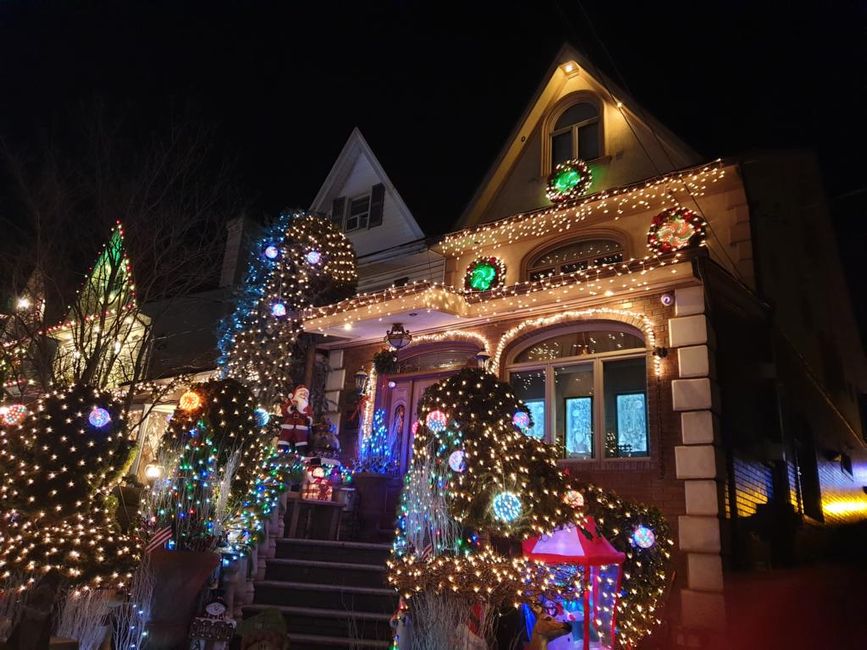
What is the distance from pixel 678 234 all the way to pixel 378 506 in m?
6.61

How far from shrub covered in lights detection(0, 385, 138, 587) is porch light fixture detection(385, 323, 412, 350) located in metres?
5.48

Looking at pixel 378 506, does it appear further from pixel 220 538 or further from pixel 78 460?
pixel 78 460

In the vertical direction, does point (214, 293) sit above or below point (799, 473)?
above

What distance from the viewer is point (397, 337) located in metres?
11.3

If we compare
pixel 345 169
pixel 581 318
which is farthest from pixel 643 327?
pixel 345 169

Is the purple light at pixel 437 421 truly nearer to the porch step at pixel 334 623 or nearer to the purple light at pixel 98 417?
the porch step at pixel 334 623

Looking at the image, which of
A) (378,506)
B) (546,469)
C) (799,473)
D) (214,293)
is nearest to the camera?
(546,469)

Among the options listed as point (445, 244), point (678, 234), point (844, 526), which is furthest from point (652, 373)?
point (844, 526)

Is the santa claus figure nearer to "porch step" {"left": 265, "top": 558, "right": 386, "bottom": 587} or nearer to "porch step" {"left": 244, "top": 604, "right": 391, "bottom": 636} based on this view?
"porch step" {"left": 265, "top": 558, "right": 386, "bottom": 587}

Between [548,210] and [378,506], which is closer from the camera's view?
[378,506]

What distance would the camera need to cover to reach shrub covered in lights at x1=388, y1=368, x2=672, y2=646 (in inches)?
218

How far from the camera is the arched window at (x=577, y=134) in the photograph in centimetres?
1211

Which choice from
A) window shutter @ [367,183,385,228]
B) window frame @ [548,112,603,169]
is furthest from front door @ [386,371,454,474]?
window frame @ [548,112,603,169]

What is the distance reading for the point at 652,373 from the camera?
8.68 m
